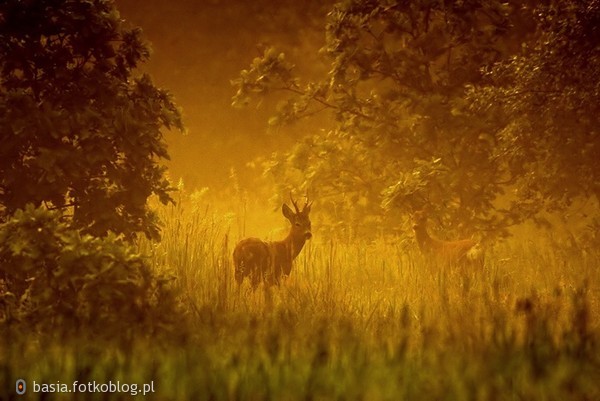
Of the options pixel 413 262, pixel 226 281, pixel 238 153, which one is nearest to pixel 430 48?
pixel 413 262

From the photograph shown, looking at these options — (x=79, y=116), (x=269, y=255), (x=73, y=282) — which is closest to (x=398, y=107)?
(x=269, y=255)

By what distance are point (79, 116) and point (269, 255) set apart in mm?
2876

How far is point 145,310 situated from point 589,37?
20.2 ft

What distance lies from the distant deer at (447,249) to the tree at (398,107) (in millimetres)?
359

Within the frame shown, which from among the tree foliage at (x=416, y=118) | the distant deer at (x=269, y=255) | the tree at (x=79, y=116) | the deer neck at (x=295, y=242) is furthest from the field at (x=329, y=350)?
the tree foliage at (x=416, y=118)

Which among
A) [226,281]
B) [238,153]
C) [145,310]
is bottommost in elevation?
[145,310]

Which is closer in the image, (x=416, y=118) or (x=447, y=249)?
(x=447, y=249)

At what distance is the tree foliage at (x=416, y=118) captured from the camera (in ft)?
29.4

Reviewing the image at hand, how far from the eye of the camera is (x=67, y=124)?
17.6 feet

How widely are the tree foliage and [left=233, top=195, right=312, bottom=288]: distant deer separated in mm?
1524

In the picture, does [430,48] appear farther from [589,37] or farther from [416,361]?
[416,361]

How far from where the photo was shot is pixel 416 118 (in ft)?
30.4

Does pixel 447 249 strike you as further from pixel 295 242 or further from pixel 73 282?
pixel 73 282

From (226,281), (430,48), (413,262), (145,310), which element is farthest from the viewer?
(430,48)
